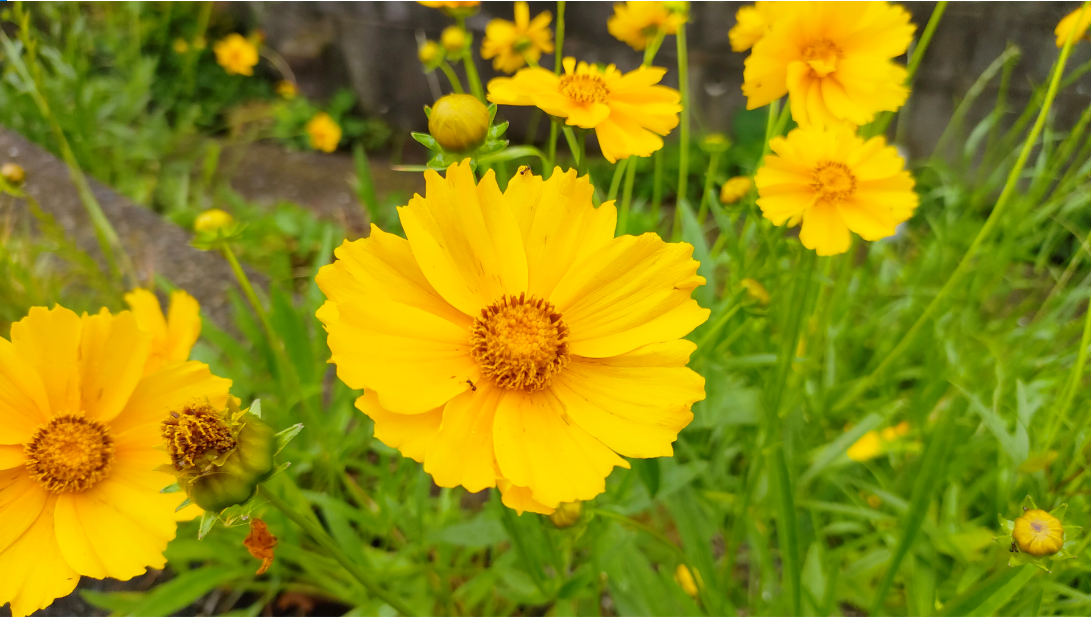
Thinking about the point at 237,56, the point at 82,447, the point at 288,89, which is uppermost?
the point at 237,56

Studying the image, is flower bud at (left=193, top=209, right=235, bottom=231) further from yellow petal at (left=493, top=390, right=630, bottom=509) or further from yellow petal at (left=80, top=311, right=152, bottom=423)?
yellow petal at (left=493, top=390, right=630, bottom=509)

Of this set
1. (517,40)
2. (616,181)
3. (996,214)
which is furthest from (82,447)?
(996,214)

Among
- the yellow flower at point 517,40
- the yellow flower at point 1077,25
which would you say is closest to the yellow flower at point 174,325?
the yellow flower at point 517,40

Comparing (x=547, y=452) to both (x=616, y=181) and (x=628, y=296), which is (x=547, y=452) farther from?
(x=616, y=181)

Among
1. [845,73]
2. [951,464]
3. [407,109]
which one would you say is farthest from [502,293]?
[407,109]

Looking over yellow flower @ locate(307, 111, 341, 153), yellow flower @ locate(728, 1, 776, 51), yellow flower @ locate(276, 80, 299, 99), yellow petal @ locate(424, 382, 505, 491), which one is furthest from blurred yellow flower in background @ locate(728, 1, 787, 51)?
yellow flower @ locate(276, 80, 299, 99)
